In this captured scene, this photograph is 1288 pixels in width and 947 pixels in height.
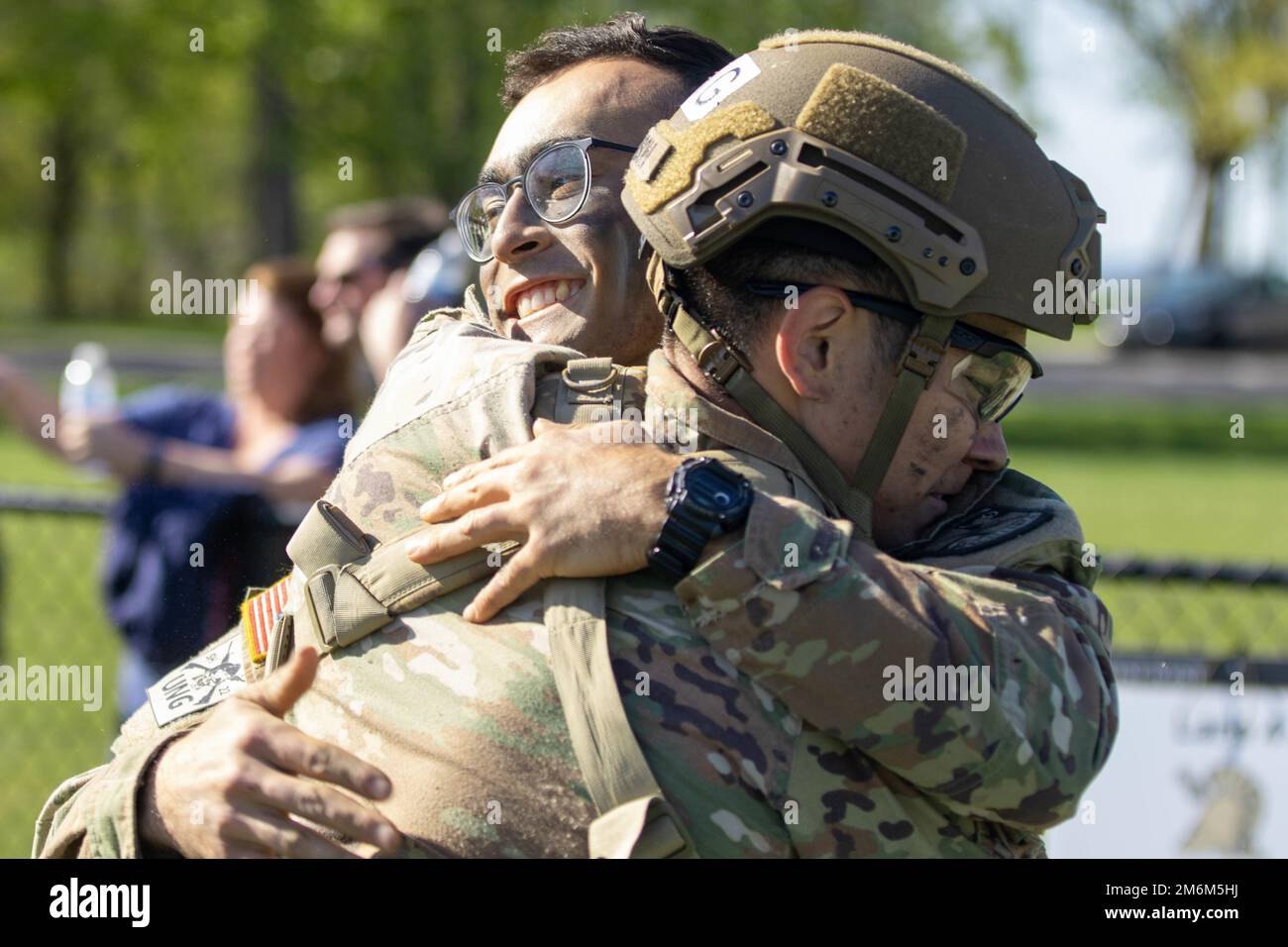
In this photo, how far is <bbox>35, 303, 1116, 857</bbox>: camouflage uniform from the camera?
208 centimetres

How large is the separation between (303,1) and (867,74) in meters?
19.2

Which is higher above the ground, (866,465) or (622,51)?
(622,51)

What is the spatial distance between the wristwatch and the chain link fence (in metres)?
3.78

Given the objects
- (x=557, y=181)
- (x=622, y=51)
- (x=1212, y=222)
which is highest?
(x=1212, y=222)

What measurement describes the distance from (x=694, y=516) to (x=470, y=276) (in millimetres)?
4130

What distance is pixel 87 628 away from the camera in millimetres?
8688

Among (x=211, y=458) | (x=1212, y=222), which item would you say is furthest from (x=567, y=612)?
(x=1212, y=222)

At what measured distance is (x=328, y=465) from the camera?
19.7 ft

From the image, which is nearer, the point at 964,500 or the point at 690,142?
the point at 690,142

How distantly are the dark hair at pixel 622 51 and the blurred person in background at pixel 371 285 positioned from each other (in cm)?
306

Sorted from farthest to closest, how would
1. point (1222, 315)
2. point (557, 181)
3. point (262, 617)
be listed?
point (1222, 315) < point (557, 181) < point (262, 617)

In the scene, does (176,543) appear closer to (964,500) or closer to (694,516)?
(964,500)

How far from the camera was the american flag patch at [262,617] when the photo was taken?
2.54 metres
